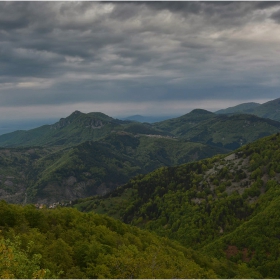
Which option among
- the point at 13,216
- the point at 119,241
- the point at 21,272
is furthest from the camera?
the point at 119,241

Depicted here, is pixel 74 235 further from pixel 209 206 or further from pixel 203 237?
pixel 209 206

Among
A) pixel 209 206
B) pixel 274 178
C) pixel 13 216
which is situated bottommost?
pixel 209 206

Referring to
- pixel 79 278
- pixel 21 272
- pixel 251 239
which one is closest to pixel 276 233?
pixel 251 239

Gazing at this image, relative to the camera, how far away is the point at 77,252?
6538 cm

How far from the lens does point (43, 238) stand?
216ft

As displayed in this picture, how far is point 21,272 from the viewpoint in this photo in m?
35.4

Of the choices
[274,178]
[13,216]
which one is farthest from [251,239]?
[13,216]

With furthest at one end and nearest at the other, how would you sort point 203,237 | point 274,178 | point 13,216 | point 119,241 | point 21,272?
1. point 274,178
2. point 203,237
3. point 119,241
4. point 13,216
5. point 21,272

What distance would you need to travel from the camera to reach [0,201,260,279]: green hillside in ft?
149

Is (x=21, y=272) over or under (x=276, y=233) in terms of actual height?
over

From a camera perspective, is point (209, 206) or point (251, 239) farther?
point (209, 206)

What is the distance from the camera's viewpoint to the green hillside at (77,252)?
4539cm

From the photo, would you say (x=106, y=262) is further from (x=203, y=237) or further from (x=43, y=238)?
(x=203, y=237)

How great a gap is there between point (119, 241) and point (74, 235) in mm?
16733
